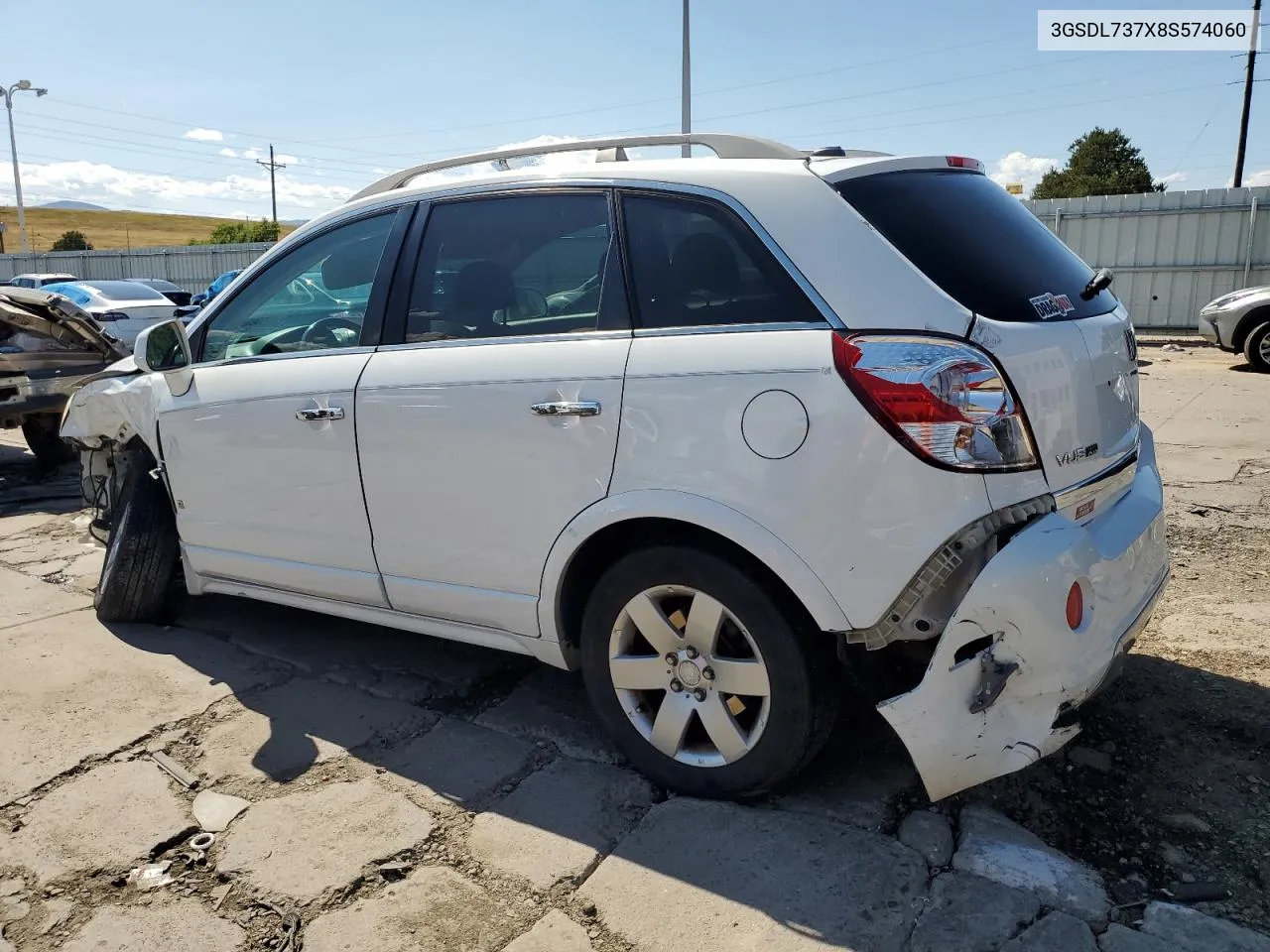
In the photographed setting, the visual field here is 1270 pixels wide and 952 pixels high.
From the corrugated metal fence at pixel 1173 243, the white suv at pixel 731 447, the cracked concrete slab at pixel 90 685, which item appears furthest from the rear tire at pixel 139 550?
the corrugated metal fence at pixel 1173 243

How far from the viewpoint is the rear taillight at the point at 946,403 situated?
225 centimetres

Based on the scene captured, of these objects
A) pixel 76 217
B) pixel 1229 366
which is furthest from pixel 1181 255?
pixel 76 217

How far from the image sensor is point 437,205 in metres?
3.26

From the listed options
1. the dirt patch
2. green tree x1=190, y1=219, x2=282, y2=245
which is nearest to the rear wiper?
the dirt patch

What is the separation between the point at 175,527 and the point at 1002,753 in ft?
11.5

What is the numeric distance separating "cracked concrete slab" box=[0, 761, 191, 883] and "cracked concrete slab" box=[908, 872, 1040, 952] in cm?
209

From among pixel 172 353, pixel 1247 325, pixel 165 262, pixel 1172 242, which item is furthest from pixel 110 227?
pixel 172 353

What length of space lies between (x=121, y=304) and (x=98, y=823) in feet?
44.0

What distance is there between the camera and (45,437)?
7.97 m

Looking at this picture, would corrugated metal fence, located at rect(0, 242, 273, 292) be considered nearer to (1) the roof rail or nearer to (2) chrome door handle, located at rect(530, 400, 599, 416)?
(1) the roof rail

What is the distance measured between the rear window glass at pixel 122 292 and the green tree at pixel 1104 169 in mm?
40733

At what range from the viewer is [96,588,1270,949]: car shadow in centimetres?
248

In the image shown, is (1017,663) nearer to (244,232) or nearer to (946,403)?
(946,403)

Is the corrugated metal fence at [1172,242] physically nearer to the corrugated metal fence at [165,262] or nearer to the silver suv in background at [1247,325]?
the silver suv in background at [1247,325]
